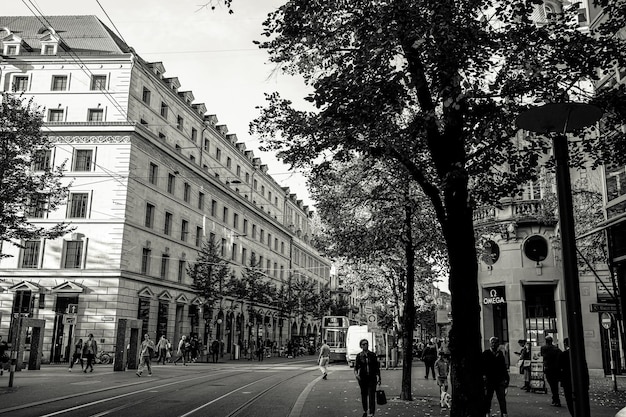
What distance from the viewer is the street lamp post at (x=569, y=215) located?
5.31m

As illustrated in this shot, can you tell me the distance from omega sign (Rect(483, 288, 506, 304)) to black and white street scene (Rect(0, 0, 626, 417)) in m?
0.15

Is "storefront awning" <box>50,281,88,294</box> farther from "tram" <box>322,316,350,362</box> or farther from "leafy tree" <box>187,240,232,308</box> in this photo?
"tram" <box>322,316,350,362</box>

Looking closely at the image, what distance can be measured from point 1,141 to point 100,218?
18.1 meters

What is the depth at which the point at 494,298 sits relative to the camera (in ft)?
92.5

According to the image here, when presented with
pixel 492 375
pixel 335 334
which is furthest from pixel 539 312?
pixel 335 334

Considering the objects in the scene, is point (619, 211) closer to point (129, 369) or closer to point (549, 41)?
point (549, 41)

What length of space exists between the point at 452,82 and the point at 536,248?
69.6ft

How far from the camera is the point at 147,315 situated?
39.9 metres

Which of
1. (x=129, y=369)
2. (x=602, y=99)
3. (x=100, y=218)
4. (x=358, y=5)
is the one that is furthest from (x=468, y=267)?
(x=100, y=218)

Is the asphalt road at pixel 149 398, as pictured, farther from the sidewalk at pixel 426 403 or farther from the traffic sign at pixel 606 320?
the traffic sign at pixel 606 320

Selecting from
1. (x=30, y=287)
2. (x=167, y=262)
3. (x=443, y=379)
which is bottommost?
(x=443, y=379)

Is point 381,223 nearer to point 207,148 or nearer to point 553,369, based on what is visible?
point 553,369

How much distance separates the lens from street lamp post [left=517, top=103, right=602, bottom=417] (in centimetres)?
531

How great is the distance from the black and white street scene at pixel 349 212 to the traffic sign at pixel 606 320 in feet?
1.36
